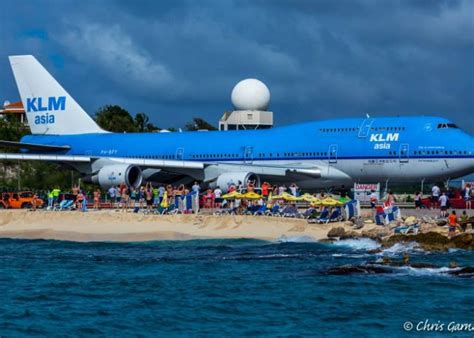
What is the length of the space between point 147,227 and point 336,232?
8.45 metres

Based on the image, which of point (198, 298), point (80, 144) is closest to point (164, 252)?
point (198, 298)

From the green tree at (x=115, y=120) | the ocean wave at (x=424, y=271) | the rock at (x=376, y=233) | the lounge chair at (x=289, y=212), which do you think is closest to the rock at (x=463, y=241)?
the rock at (x=376, y=233)

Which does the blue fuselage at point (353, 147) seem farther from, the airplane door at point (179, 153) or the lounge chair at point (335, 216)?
the lounge chair at point (335, 216)

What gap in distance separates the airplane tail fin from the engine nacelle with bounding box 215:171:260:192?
1209cm

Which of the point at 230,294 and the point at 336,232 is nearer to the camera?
the point at 230,294

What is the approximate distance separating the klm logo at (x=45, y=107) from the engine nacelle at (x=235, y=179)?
14115 mm

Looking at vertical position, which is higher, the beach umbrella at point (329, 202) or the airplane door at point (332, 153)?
the airplane door at point (332, 153)

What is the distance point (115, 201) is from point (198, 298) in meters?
27.1

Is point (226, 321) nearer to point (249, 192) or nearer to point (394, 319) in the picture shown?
point (394, 319)

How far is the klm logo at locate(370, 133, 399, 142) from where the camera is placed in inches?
1953

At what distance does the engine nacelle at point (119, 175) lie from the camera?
176 ft

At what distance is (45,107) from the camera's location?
208 feet

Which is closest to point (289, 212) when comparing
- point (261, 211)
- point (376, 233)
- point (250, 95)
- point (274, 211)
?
point (274, 211)

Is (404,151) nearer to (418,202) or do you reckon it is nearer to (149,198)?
(418,202)
